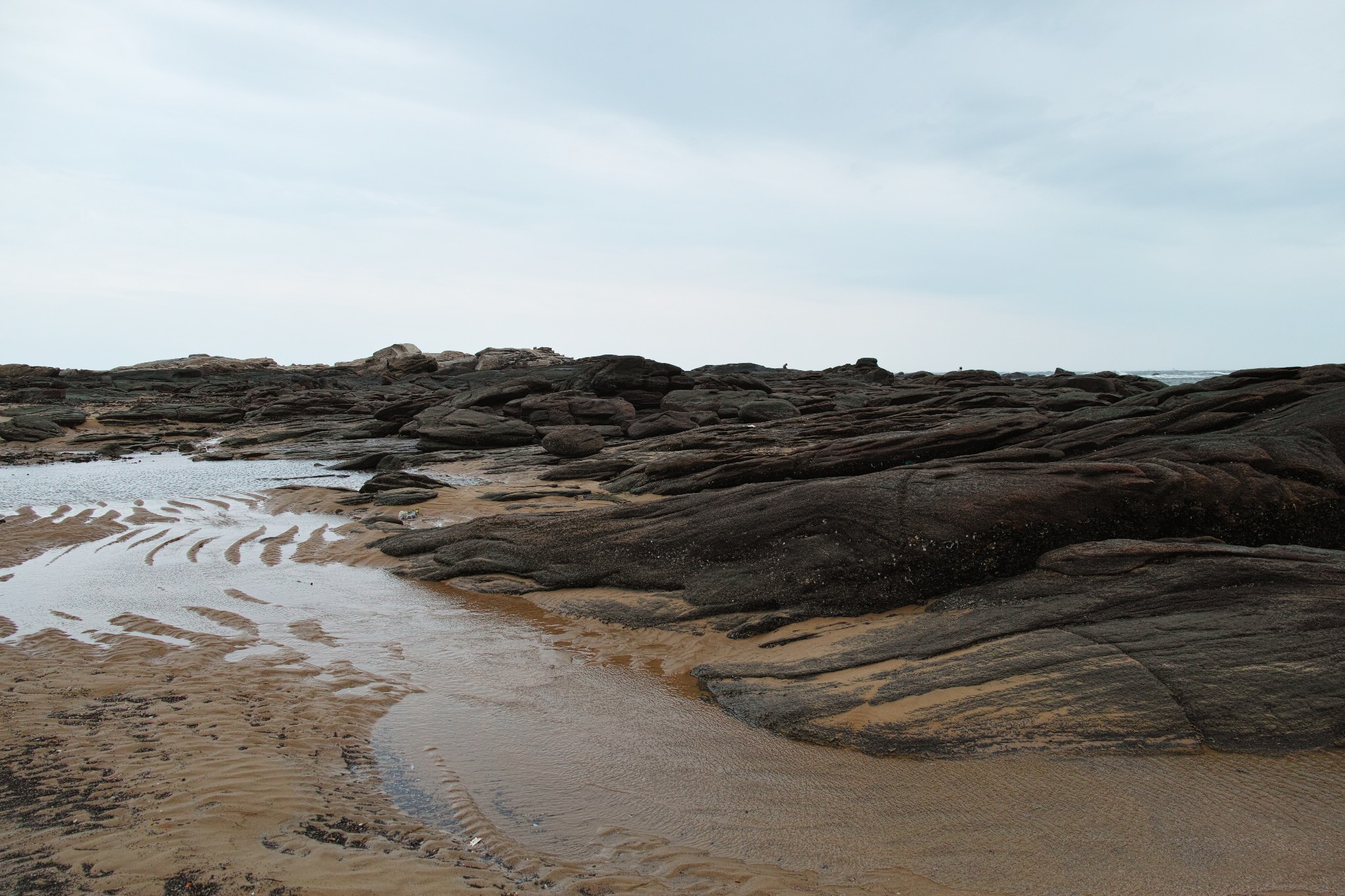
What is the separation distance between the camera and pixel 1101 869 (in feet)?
15.1

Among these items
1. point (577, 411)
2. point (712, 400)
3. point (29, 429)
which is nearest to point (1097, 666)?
point (577, 411)

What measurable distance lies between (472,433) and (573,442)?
6407 millimetres

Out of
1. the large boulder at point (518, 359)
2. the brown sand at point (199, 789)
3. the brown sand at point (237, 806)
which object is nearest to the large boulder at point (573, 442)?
the brown sand at point (237, 806)

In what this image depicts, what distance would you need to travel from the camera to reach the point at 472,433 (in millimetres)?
29750

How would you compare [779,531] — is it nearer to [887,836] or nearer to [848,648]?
[848,648]

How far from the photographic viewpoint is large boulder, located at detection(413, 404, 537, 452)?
29.5 meters

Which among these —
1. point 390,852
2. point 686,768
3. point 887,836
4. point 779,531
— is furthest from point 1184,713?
point 390,852

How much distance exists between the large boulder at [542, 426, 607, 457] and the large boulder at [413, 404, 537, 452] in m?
4.04

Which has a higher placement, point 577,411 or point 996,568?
point 577,411

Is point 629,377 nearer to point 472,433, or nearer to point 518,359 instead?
point 472,433

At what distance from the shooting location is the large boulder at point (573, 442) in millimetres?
25312

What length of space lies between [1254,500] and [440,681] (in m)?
9.84

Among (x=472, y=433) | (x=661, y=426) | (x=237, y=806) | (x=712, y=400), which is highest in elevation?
(x=712, y=400)

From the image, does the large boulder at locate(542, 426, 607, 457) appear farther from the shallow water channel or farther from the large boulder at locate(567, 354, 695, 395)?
the shallow water channel
